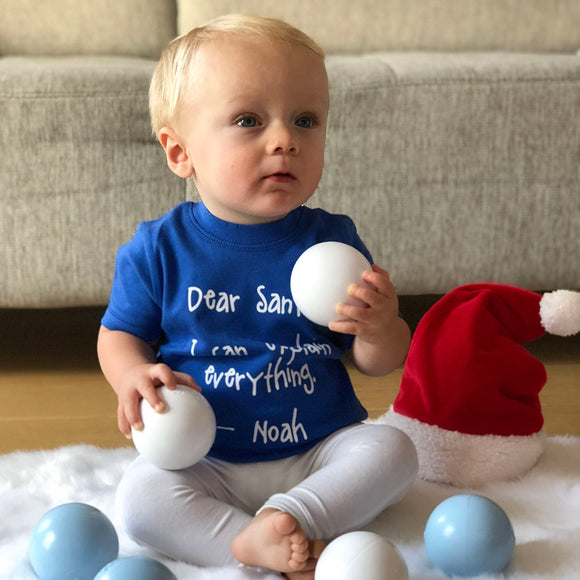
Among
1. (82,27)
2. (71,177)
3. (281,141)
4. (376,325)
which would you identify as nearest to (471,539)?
(376,325)

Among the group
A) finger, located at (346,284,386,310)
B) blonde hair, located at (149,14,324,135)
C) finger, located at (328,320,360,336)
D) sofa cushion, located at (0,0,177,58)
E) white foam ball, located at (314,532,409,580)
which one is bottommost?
white foam ball, located at (314,532,409,580)

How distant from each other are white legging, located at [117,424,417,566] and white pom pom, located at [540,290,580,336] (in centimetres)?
27

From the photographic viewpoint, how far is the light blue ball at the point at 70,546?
2.67 ft

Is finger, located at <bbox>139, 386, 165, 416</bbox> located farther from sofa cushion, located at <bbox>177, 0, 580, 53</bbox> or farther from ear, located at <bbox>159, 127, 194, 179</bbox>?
sofa cushion, located at <bbox>177, 0, 580, 53</bbox>

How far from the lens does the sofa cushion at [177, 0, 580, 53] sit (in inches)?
78.2

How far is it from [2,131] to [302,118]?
2.13 feet

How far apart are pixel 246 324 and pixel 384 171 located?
1.84 feet

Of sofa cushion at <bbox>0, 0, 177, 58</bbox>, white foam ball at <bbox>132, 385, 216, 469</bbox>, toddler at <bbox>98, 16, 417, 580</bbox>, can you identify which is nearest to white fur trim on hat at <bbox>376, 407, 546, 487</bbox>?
toddler at <bbox>98, 16, 417, 580</bbox>

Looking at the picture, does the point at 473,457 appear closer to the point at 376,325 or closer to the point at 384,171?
the point at 376,325

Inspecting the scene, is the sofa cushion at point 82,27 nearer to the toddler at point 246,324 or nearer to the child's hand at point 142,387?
the toddler at point 246,324

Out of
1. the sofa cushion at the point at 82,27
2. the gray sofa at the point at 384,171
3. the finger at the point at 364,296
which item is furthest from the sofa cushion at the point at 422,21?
the finger at the point at 364,296

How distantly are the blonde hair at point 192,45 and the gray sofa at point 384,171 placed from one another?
404mm

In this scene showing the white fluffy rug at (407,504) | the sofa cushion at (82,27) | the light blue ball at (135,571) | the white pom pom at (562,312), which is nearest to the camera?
the light blue ball at (135,571)

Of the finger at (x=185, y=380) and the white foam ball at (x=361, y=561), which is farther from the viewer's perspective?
the finger at (x=185, y=380)
